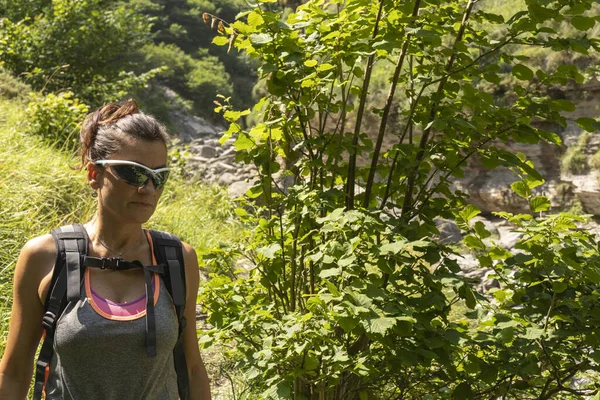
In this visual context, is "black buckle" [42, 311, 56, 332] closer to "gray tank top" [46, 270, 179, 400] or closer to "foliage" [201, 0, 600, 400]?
"gray tank top" [46, 270, 179, 400]

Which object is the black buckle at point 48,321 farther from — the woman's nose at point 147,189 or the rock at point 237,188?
the rock at point 237,188

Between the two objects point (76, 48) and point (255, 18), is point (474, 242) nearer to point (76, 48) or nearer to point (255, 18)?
point (255, 18)

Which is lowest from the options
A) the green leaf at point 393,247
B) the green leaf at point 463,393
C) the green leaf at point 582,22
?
the green leaf at point 463,393

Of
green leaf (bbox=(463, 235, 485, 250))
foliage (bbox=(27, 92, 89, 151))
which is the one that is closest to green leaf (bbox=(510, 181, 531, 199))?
green leaf (bbox=(463, 235, 485, 250))

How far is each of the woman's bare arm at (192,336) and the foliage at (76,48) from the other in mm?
10314

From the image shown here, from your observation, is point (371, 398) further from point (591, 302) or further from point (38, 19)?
point (38, 19)

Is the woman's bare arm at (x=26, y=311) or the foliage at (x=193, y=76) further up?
the woman's bare arm at (x=26, y=311)

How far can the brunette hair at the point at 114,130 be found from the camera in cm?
174

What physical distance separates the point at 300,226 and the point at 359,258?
389mm

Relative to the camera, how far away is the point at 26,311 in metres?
1.64

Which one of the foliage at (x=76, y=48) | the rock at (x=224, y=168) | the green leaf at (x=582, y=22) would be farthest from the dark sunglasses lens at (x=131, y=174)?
the rock at (x=224, y=168)

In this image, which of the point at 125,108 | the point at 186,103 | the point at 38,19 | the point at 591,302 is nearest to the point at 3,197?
the point at 125,108

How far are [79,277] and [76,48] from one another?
11.7 m

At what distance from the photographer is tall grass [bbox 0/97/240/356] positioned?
482cm
